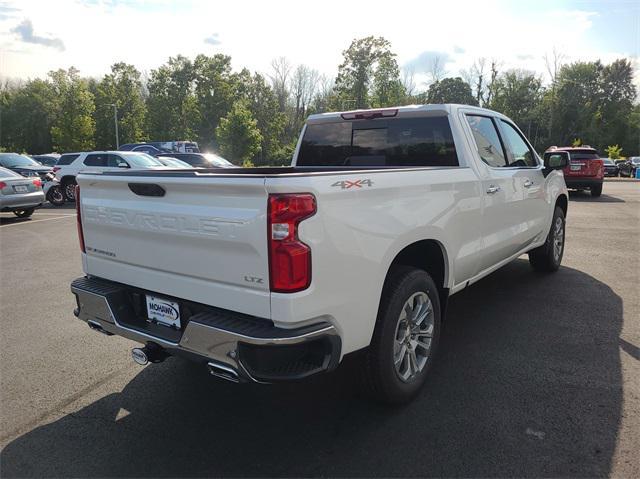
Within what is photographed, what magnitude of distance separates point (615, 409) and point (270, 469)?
2.19 m

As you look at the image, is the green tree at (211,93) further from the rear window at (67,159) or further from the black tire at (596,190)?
the black tire at (596,190)

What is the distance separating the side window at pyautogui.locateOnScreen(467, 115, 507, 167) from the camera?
421cm

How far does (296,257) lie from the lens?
7.46ft

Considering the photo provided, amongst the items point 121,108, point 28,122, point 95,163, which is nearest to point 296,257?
point 95,163

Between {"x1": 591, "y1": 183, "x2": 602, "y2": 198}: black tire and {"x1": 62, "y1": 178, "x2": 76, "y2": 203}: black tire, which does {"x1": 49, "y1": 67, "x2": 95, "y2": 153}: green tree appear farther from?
{"x1": 591, "y1": 183, "x2": 602, "y2": 198}: black tire

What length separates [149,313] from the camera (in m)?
2.96

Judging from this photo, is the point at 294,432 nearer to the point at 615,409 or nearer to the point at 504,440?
the point at 504,440

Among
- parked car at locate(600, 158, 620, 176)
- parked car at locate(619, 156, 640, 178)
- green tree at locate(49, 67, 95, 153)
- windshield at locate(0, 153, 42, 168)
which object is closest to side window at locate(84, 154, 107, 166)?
windshield at locate(0, 153, 42, 168)

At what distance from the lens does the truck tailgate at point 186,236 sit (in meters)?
2.35

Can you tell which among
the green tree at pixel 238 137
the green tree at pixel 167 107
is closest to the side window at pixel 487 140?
the green tree at pixel 238 137

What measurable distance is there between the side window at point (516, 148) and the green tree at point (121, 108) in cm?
6460

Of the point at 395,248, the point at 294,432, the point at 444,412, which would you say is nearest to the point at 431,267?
the point at 395,248

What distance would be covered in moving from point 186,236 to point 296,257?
0.70 metres

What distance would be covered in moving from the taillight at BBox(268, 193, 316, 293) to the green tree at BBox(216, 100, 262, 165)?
148 ft
